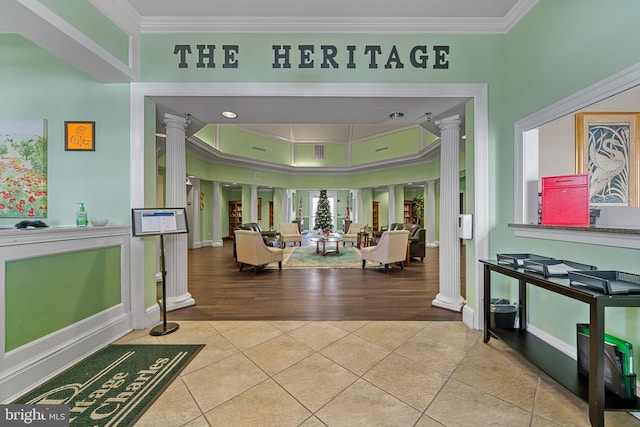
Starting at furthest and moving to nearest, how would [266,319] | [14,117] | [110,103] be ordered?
[266,319] → [110,103] → [14,117]

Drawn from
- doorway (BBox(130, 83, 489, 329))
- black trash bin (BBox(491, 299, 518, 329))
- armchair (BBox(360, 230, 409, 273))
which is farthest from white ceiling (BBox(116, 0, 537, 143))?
armchair (BBox(360, 230, 409, 273))

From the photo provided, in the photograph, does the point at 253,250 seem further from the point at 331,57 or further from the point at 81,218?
the point at 331,57

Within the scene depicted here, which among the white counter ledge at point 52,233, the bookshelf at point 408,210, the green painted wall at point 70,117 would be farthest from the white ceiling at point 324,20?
the bookshelf at point 408,210

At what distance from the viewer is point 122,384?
199 centimetres

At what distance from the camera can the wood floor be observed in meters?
3.38

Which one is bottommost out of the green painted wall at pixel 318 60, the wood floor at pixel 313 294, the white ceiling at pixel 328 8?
the wood floor at pixel 313 294

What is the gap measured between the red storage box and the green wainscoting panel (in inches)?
168

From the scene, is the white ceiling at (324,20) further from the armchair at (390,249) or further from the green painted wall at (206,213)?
the green painted wall at (206,213)

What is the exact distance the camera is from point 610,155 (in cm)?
245

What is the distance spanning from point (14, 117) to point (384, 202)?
41.0 feet

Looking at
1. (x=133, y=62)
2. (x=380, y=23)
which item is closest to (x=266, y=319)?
(x=133, y=62)

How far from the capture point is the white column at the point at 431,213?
950 cm

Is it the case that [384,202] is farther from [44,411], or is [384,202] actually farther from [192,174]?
[44,411]

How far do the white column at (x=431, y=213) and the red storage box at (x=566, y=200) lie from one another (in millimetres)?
7484
